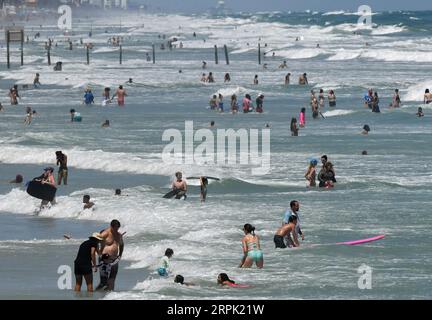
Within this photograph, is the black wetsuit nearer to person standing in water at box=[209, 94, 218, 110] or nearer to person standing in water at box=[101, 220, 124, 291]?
person standing in water at box=[101, 220, 124, 291]

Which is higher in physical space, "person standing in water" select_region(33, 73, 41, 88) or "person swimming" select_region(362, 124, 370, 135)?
"person standing in water" select_region(33, 73, 41, 88)

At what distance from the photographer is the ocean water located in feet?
65.7

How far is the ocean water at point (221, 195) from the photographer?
20.0 metres

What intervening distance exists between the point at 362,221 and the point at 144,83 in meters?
45.2

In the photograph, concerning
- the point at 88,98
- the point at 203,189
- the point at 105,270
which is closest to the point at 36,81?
the point at 88,98

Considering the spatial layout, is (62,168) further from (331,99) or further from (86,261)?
(331,99)

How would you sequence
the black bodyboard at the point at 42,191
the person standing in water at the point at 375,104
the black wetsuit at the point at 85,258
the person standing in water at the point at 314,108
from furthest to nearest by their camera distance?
the person standing in water at the point at 375,104 < the person standing in water at the point at 314,108 < the black bodyboard at the point at 42,191 < the black wetsuit at the point at 85,258

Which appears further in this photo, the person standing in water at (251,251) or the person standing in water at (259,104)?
the person standing in water at (259,104)

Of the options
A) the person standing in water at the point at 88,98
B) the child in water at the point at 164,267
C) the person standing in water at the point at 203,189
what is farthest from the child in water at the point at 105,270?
the person standing in water at the point at 88,98

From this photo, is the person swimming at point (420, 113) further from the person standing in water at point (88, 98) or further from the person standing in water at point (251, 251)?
the person standing in water at point (251, 251)

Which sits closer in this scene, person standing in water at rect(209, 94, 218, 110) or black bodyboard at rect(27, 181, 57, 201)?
black bodyboard at rect(27, 181, 57, 201)

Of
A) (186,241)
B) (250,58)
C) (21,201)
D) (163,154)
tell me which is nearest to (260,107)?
(163,154)

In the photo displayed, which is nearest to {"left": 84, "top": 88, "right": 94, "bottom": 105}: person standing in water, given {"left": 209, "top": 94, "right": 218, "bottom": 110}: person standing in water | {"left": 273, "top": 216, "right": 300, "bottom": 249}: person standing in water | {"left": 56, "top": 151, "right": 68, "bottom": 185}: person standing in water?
{"left": 209, "top": 94, "right": 218, "bottom": 110}: person standing in water

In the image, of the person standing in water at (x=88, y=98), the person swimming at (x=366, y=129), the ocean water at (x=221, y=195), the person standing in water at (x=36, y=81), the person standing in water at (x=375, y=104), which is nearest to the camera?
the ocean water at (x=221, y=195)
